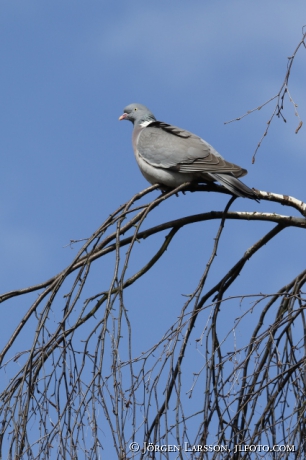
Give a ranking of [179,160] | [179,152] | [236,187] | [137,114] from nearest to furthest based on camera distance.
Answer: [236,187] < [179,160] < [179,152] < [137,114]

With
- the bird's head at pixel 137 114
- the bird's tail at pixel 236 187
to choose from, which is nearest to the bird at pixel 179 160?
the bird's tail at pixel 236 187

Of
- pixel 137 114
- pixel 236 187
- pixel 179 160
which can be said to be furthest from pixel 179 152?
pixel 137 114

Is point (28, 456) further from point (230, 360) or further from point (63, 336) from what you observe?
point (230, 360)

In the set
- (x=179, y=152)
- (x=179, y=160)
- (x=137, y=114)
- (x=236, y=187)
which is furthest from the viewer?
(x=137, y=114)

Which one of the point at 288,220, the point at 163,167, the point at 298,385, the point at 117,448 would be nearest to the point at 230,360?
the point at 298,385

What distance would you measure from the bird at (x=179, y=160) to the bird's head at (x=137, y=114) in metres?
0.33

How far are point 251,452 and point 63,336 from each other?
111cm

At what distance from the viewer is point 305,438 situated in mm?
3227

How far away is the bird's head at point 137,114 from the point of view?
625cm

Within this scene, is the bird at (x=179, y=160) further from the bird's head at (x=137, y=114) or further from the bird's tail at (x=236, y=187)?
the bird's head at (x=137, y=114)

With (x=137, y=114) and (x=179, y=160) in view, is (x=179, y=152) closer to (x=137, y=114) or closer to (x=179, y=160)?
(x=179, y=160)

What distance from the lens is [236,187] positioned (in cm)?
469

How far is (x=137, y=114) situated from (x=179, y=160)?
1273mm

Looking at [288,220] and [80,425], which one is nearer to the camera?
[80,425]
